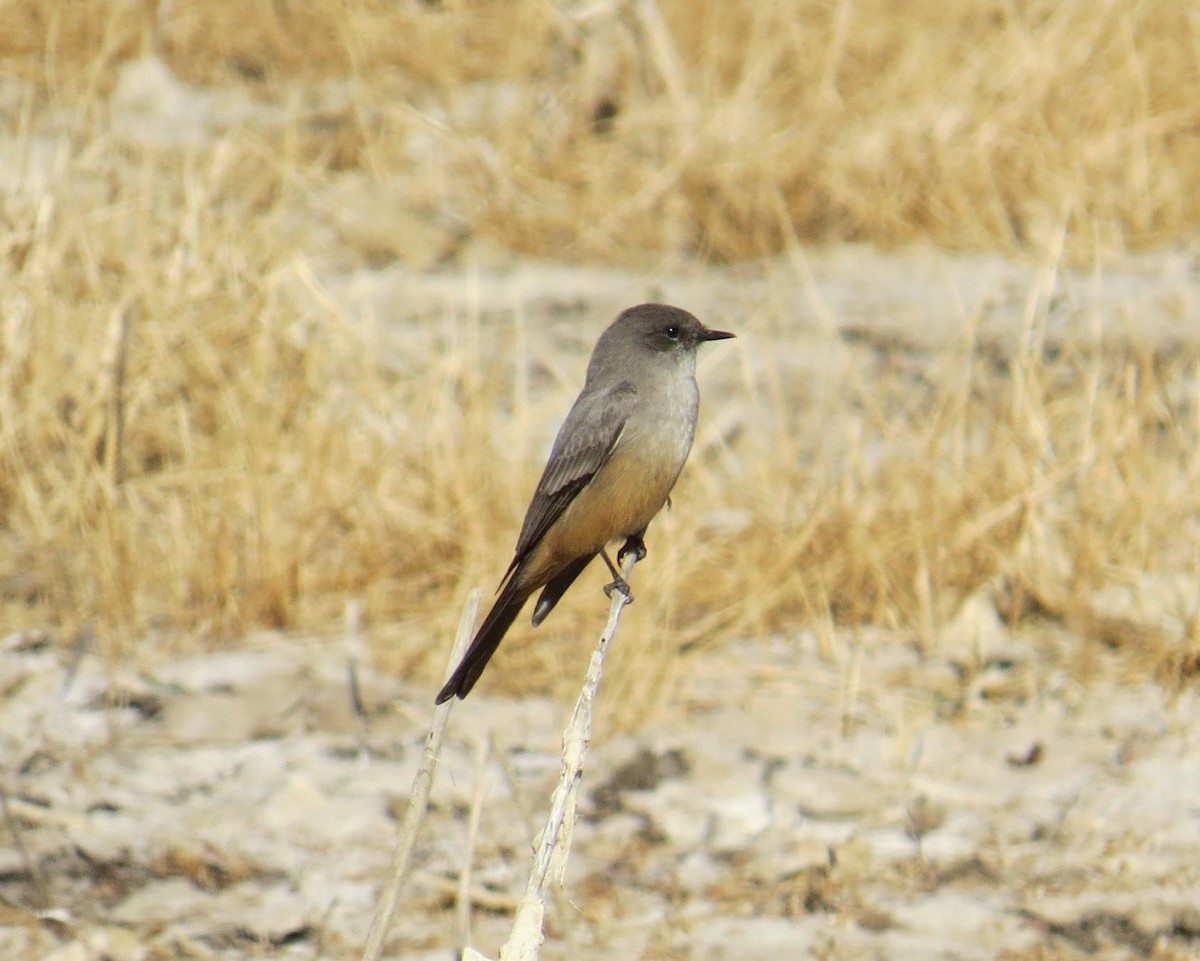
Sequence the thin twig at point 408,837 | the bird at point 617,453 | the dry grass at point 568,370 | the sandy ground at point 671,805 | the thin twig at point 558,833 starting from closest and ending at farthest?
the thin twig at point 558,833 → the thin twig at point 408,837 → the bird at point 617,453 → the sandy ground at point 671,805 → the dry grass at point 568,370

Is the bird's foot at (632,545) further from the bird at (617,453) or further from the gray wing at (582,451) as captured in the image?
the gray wing at (582,451)

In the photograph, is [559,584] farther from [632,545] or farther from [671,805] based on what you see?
[671,805]

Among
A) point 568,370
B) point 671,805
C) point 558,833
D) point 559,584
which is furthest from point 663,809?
point 568,370

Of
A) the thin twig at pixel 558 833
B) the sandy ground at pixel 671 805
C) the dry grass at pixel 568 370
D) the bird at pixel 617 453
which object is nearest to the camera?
the thin twig at pixel 558 833

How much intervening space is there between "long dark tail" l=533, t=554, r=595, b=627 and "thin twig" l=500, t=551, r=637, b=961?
33.5 inches

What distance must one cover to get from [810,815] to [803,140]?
3688mm

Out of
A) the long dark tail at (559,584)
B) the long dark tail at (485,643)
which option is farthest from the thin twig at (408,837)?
the long dark tail at (559,584)

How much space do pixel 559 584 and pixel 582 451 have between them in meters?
0.30

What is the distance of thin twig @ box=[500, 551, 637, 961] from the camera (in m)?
2.20

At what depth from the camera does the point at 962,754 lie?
4578mm

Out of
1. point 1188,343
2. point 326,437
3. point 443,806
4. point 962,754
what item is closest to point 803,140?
point 1188,343

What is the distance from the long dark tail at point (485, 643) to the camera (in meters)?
2.66

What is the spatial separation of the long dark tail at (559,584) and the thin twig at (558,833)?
85 centimetres

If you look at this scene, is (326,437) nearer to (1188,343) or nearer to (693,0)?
(1188,343)
